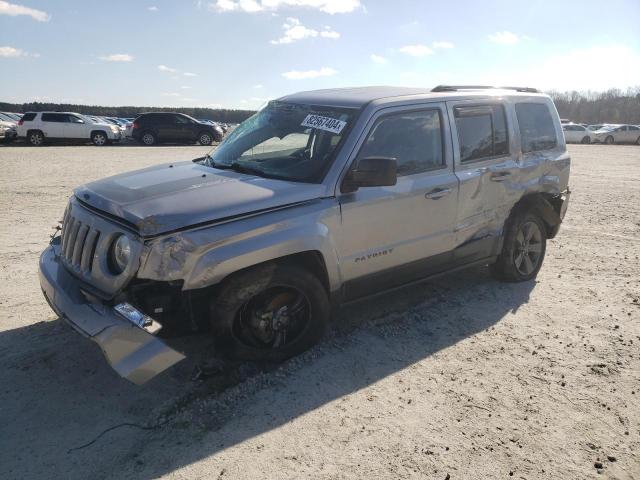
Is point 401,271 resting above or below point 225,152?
below

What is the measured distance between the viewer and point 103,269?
310cm

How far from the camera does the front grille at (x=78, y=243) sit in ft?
10.5

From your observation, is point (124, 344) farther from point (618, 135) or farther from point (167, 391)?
point (618, 135)

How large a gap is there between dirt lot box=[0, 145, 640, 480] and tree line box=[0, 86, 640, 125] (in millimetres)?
69858

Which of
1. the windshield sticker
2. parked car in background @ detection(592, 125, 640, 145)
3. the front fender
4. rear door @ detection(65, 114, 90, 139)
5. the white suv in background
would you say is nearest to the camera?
the front fender

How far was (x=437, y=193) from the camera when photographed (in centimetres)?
414

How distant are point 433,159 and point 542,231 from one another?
1.97 metres

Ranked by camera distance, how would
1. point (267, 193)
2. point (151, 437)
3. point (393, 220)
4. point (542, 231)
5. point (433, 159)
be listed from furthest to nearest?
point (542, 231) < point (433, 159) < point (393, 220) < point (267, 193) < point (151, 437)

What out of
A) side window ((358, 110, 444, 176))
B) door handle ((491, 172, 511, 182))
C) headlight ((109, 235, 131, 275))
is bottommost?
headlight ((109, 235, 131, 275))

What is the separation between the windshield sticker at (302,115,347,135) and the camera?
3812 mm

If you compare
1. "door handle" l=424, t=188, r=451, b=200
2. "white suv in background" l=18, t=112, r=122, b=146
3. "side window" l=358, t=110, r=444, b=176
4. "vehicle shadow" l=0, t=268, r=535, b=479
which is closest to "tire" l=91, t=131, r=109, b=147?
"white suv in background" l=18, t=112, r=122, b=146

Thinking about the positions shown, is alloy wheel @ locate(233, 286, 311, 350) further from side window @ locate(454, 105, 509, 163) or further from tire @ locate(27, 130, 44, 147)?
tire @ locate(27, 130, 44, 147)

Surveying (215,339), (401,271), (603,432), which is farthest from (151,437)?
(603,432)

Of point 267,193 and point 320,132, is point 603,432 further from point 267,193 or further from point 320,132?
point 320,132
